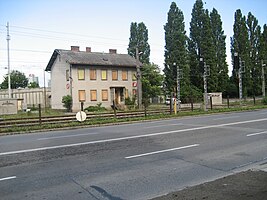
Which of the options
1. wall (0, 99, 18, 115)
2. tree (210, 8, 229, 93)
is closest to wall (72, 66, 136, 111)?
wall (0, 99, 18, 115)

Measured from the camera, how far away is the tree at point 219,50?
197 ft

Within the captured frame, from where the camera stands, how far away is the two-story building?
4053 centimetres

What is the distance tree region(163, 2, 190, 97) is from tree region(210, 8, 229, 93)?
7.31m

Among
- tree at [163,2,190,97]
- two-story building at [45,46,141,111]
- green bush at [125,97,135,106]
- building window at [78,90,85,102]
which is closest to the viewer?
two-story building at [45,46,141,111]

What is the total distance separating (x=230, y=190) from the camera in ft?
17.1

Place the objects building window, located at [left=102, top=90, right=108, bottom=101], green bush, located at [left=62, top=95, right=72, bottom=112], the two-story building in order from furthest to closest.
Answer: building window, located at [left=102, top=90, right=108, bottom=101]
the two-story building
green bush, located at [left=62, top=95, right=72, bottom=112]

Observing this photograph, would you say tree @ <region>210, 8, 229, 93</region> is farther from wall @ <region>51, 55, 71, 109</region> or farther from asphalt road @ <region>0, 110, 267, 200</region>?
asphalt road @ <region>0, 110, 267, 200</region>

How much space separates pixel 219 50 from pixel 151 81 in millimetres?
23500

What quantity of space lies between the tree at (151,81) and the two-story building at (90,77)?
1.65m

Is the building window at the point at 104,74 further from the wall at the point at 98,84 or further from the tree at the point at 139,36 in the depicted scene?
the tree at the point at 139,36

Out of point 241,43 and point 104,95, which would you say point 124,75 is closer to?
point 104,95

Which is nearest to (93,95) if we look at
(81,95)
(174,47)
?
(81,95)

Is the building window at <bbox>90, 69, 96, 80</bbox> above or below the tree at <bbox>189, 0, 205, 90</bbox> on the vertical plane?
below

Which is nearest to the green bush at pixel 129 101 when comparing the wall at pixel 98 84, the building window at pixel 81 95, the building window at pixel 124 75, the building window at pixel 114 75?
the wall at pixel 98 84
